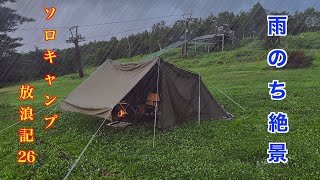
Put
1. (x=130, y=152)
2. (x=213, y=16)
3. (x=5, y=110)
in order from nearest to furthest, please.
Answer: (x=130, y=152) < (x=5, y=110) < (x=213, y=16)

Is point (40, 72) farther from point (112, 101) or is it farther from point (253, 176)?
point (253, 176)

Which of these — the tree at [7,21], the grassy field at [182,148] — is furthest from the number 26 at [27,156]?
the tree at [7,21]

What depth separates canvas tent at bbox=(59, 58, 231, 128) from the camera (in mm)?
11734

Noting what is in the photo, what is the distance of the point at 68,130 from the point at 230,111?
22.1 feet

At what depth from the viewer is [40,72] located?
6819 cm

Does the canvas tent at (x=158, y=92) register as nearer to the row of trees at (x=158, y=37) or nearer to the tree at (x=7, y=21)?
the tree at (x=7, y=21)

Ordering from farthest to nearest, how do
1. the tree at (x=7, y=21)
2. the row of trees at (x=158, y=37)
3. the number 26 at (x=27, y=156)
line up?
the row of trees at (x=158, y=37) < the tree at (x=7, y=21) < the number 26 at (x=27, y=156)

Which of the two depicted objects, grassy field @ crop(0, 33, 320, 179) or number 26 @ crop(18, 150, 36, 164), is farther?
number 26 @ crop(18, 150, 36, 164)

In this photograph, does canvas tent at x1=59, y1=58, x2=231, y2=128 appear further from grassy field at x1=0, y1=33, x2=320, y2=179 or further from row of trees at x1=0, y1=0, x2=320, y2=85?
row of trees at x1=0, y1=0, x2=320, y2=85

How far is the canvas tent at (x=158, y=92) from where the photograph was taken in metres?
11.7

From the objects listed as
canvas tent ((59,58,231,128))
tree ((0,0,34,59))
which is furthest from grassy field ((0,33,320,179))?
tree ((0,0,34,59))

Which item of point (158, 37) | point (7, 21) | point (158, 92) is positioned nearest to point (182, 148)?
point (158, 92)

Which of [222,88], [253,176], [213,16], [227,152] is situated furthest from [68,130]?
[213,16]

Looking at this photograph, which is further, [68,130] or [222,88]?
[222,88]
